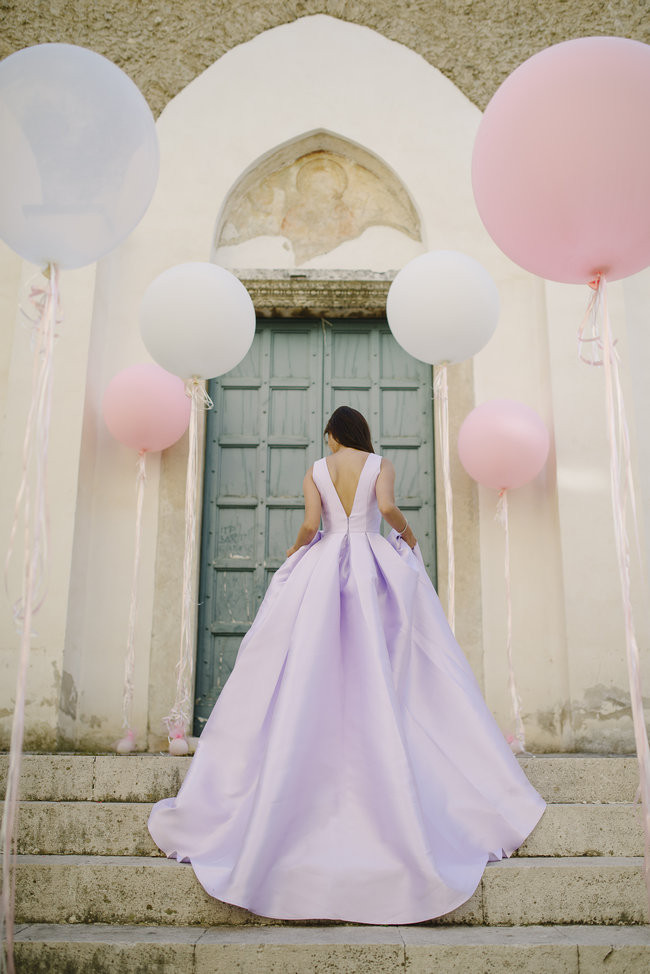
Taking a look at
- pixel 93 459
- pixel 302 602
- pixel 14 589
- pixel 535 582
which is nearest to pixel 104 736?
pixel 14 589

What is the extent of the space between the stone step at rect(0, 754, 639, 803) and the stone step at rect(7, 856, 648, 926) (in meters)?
0.74

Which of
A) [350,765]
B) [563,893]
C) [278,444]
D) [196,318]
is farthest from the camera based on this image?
[278,444]

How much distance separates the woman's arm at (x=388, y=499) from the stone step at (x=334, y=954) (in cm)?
174

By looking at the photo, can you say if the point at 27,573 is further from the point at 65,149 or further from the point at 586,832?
the point at 586,832

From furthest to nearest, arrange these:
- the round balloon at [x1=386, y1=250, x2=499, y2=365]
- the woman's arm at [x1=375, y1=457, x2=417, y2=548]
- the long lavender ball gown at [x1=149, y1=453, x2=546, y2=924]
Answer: the round balloon at [x1=386, y1=250, x2=499, y2=365] < the woman's arm at [x1=375, y1=457, x2=417, y2=548] < the long lavender ball gown at [x1=149, y1=453, x2=546, y2=924]

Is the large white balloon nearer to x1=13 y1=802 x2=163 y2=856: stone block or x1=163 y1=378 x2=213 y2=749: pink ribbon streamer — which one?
x1=163 y1=378 x2=213 y2=749: pink ribbon streamer

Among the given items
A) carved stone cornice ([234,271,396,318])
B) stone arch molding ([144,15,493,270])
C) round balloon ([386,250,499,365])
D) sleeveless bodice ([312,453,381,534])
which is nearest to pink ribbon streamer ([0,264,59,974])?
sleeveless bodice ([312,453,381,534])

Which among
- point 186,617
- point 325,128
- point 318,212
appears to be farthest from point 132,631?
point 325,128

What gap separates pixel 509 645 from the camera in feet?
16.5

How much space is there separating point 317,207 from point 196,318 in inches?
104

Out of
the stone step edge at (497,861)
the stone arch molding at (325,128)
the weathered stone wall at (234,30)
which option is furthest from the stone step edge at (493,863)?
the weathered stone wall at (234,30)

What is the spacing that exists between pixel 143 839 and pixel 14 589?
2307 mm

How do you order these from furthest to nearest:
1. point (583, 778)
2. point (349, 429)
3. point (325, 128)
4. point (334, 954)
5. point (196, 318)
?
point (325, 128)
point (196, 318)
point (349, 429)
point (583, 778)
point (334, 954)

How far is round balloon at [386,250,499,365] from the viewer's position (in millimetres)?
4324
